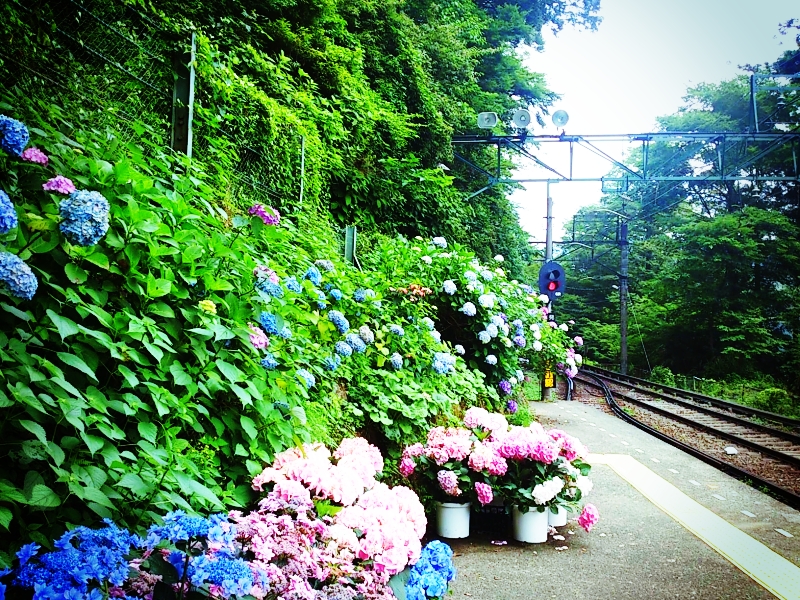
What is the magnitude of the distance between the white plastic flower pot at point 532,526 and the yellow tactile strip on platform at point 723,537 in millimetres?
1138

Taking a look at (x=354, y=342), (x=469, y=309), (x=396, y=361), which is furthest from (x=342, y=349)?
(x=469, y=309)

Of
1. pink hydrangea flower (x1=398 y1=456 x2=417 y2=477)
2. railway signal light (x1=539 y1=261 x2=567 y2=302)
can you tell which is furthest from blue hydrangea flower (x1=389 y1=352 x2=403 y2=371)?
railway signal light (x1=539 y1=261 x2=567 y2=302)

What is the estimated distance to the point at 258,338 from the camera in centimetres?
217

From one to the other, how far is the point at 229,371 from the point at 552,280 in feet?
35.4

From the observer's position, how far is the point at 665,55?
6.25 metres

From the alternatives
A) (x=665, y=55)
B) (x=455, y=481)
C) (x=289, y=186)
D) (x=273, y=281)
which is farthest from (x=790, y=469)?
(x=273, y=281)

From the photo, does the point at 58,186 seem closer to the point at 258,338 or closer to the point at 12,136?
the point at 12,136

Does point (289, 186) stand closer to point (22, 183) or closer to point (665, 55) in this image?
point (22, 183)

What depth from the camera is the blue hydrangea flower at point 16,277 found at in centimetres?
139

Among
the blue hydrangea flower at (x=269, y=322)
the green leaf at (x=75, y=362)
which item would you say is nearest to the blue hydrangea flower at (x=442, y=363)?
the blue hydrangea flower at (x=269, y=322)

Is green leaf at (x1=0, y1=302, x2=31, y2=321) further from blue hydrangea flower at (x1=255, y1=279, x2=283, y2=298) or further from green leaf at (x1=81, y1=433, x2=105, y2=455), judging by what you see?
blue hydrangea flower at (x1=255, y1=279, x2=283, y2=298)

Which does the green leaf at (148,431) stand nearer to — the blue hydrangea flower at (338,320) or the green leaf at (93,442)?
the green leaf at (93,442)

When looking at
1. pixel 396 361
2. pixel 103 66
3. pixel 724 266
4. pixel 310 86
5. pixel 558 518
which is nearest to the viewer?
pixel 103 66

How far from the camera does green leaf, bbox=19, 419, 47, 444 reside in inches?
55.2
